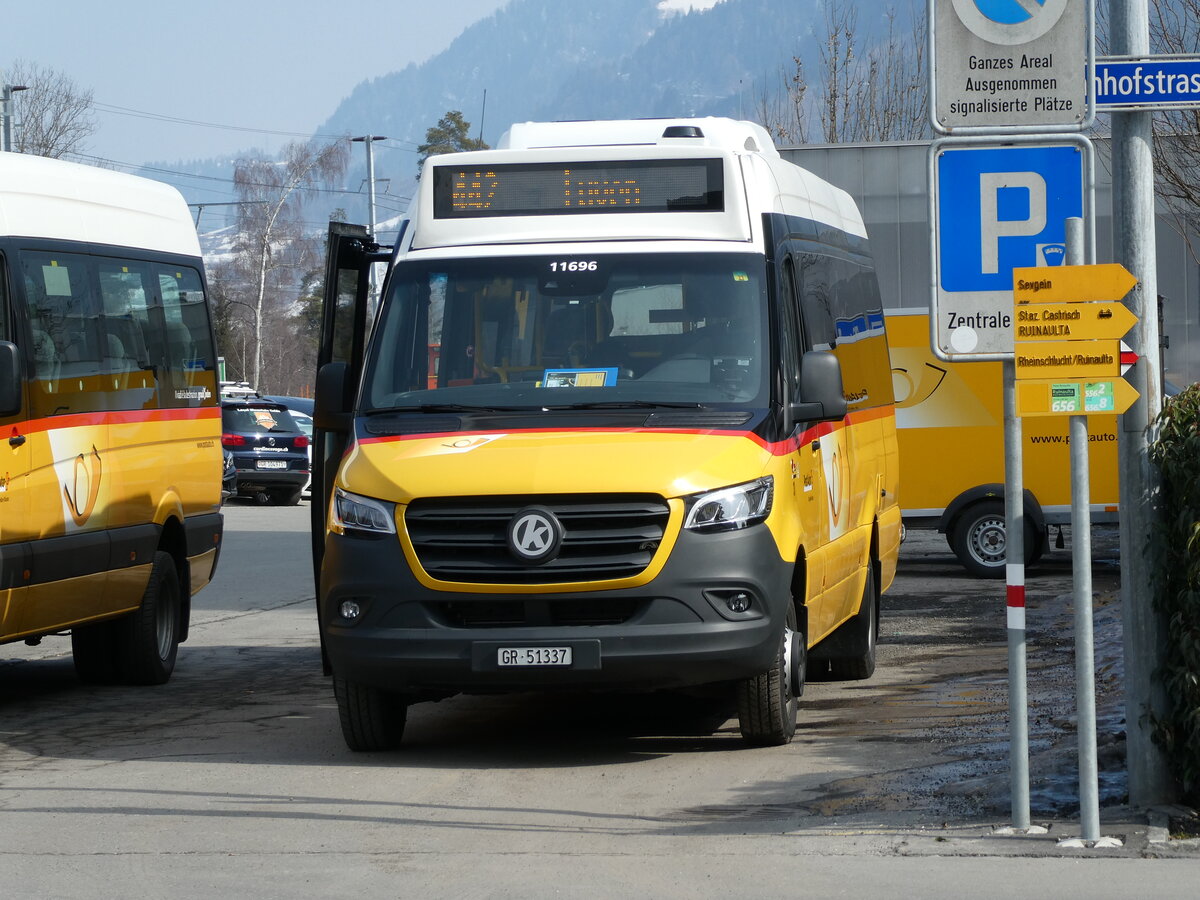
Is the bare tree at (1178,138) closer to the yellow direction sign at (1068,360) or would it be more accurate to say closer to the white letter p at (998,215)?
the white letter p at (998,215)

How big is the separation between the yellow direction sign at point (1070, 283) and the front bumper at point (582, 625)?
2039mm

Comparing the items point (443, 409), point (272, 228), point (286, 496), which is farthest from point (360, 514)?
point (272, 228)

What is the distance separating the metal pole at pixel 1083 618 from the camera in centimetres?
678

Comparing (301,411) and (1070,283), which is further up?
(1070,283)

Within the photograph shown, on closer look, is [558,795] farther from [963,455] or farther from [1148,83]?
[963,455]

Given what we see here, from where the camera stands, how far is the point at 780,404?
9.00 m

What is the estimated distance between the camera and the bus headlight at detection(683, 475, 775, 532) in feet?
27.3

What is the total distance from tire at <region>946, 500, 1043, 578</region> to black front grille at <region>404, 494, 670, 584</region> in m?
10.6

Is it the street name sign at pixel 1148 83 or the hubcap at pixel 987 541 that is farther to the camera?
the hubcap at pixel 987 541

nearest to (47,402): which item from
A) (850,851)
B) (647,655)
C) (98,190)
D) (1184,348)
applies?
(98,190)

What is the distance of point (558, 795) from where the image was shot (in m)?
8.10

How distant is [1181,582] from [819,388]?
2.33m

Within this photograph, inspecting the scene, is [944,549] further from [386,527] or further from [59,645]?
[386,527]

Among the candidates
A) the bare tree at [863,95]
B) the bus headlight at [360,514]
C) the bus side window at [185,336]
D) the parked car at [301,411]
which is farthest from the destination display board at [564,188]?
the bare tree at [863,95]
